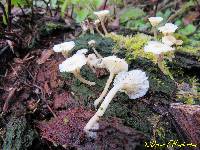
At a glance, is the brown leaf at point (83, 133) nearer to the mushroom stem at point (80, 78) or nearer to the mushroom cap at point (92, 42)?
the mushroom stem at point (80, 78)

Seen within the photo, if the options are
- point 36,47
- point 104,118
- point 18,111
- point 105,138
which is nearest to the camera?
point 105,138

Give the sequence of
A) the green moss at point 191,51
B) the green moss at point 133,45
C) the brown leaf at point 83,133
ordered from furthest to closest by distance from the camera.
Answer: the green moss at point 191,51, the green moss at point 133,45, the brown leaf at point 83,133

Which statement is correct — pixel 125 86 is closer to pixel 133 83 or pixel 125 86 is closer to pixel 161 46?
pixel 133 83

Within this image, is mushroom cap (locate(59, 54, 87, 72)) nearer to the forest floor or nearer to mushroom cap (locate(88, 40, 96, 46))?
the forest floor

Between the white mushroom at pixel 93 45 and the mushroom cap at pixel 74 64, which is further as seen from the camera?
the white mushroom at pixel 93 45

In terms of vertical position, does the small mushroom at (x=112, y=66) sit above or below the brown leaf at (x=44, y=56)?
above

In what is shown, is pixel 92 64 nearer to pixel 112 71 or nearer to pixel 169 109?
pixel 112 71

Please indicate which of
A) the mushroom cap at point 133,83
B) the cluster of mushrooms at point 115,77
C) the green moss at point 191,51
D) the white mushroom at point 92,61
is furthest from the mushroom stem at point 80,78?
the green moss at point 191,51

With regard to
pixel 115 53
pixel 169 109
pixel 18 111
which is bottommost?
pixel 18 111

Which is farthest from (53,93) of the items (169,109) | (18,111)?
(169,109)
